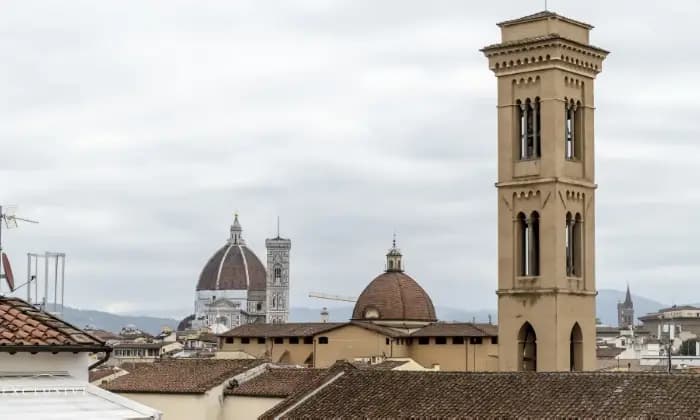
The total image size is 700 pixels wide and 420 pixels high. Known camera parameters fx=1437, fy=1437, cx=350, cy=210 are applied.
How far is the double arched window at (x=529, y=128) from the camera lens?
46031mm

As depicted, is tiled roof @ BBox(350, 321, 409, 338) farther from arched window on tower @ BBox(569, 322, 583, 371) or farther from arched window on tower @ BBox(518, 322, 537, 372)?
arched window on tower @ BBox(569, 322, 583, 371)

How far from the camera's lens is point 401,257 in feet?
287

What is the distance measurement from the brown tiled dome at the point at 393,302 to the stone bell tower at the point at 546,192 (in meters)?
35.0

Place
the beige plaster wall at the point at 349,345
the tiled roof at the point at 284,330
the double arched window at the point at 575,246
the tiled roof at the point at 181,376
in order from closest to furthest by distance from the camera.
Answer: the tiled roof at the point at 181,376, the double arched window at the point at 575,246, the beige plaster wall at the point at 349,345, the tiled roof at the point at 284,330

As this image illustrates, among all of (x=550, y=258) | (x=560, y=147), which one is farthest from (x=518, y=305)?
(x=560, y=147)

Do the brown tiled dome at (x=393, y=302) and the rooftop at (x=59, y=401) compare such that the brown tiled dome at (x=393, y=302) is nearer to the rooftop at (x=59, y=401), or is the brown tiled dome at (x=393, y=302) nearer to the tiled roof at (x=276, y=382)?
the tiled roof at (x=276, y=382)

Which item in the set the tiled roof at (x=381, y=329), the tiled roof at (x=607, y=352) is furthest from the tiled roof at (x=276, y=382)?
the tiled roof at (x=607, y=352)

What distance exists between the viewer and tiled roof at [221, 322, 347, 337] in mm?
76875

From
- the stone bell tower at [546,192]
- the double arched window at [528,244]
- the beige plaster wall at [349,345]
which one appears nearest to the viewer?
the stone bell tower at [546,192]

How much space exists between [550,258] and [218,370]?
36.4 feet

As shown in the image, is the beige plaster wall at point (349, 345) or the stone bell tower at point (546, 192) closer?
the stone bell tower at point (546, 192)

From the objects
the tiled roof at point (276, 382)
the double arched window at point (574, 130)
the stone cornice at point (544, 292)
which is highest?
the double arched window at point (574, 130)

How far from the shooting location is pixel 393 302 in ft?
269

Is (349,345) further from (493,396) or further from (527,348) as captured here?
(493,396)
